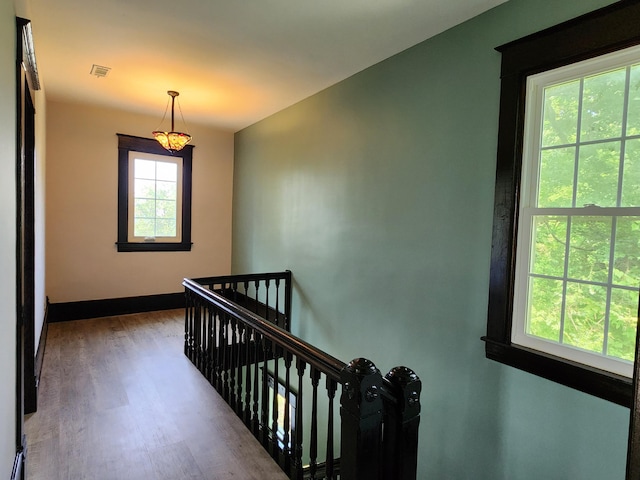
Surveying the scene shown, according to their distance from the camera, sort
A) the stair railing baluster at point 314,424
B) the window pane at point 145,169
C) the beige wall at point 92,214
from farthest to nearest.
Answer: the window pane at point 145,169 → the beige wall at point 92,214 → the stair railing baluster at point 314,424

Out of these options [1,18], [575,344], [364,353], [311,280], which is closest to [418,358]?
[364,353]

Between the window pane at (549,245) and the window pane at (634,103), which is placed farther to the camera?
the window pane at (549,245)

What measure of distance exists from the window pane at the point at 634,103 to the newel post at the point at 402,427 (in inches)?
66.8

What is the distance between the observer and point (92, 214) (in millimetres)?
4992

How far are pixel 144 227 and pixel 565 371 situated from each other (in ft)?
17.3

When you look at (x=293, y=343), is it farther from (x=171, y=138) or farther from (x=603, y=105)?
(x=171, y=138)

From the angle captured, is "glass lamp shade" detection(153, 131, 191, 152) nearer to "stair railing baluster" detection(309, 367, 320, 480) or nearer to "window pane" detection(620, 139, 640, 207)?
"stair railing baluster" detection(309, 367, 320, 480)

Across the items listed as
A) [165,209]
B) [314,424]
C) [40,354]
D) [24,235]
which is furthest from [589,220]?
[165,209]

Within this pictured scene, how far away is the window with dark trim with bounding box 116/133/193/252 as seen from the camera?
5.14 m

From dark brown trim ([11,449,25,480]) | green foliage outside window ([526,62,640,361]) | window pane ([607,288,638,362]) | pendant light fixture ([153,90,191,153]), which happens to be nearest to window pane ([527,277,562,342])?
green foliage outside window ([526,62,640,361])

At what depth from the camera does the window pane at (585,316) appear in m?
1.96

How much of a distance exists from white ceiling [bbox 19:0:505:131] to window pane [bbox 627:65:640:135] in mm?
991

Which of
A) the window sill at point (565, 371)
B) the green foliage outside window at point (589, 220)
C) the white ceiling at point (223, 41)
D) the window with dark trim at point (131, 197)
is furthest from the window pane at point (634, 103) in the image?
the window with dark trim at point (131, 197)

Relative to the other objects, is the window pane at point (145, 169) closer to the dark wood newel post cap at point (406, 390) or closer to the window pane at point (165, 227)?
the window pane at point (165, 227)
